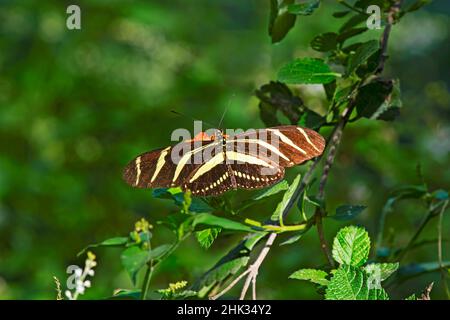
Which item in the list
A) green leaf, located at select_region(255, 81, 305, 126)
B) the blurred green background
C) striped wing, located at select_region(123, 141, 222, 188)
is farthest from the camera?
the blurred green background

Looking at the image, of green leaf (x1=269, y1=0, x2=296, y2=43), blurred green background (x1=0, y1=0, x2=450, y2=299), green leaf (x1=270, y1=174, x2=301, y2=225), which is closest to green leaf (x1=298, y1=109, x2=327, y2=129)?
green leaf (x1=269, y1=0, x2=296, y2=43)

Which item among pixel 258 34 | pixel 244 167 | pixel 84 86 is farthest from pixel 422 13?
pixel 244 167

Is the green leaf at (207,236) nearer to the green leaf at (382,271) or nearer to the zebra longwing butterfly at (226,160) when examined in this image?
the zebra longwing butterfly at (226,160)

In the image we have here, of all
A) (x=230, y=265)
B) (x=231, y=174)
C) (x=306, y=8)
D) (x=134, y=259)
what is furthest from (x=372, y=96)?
(x=134, y=259)

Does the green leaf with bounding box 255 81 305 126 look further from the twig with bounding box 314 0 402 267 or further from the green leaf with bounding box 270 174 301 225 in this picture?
the green leaf with bounding box 270 174 301 225
